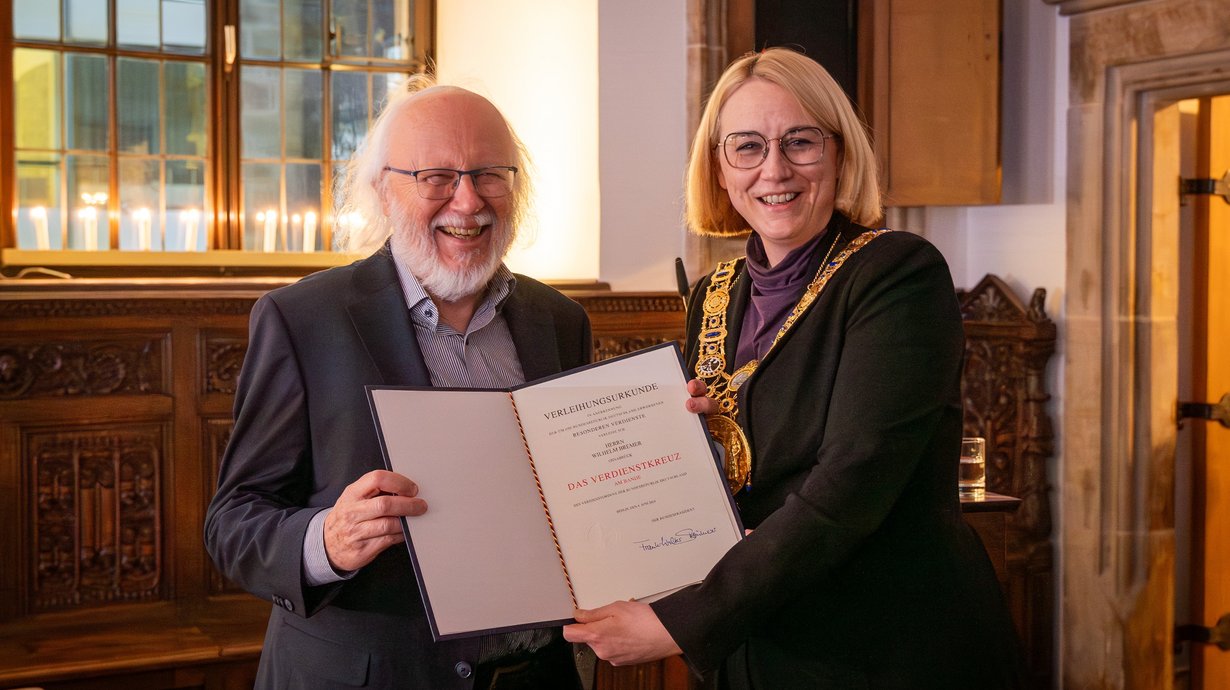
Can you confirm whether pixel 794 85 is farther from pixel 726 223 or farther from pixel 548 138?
pixel 548 138

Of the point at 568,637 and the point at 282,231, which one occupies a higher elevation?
the point at 282,231

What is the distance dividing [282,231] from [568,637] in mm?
4029

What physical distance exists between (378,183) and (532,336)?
382 millimetres

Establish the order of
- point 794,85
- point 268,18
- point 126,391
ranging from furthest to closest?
point 268,18
point 126,391
point 794,85

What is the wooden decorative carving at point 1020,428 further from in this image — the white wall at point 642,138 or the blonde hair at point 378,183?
the blonde hair at point 378,183

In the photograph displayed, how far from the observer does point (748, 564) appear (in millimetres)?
1793

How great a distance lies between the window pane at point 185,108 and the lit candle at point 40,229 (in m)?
0.60

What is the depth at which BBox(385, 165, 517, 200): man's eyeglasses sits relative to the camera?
6.58 feet

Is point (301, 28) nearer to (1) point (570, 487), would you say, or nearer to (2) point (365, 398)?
(2) point (365, 398)

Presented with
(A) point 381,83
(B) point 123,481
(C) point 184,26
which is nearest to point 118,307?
(B) point 123,481

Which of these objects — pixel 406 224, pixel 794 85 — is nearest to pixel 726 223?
pixel 794 85

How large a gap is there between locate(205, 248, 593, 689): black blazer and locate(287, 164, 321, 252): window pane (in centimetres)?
362

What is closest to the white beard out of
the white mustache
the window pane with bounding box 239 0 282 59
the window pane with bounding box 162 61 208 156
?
the white mustache

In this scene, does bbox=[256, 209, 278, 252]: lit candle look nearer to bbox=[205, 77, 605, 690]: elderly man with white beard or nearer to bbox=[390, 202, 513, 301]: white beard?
bbox=[205, 77, 605, 690]: elderly man with white beard
